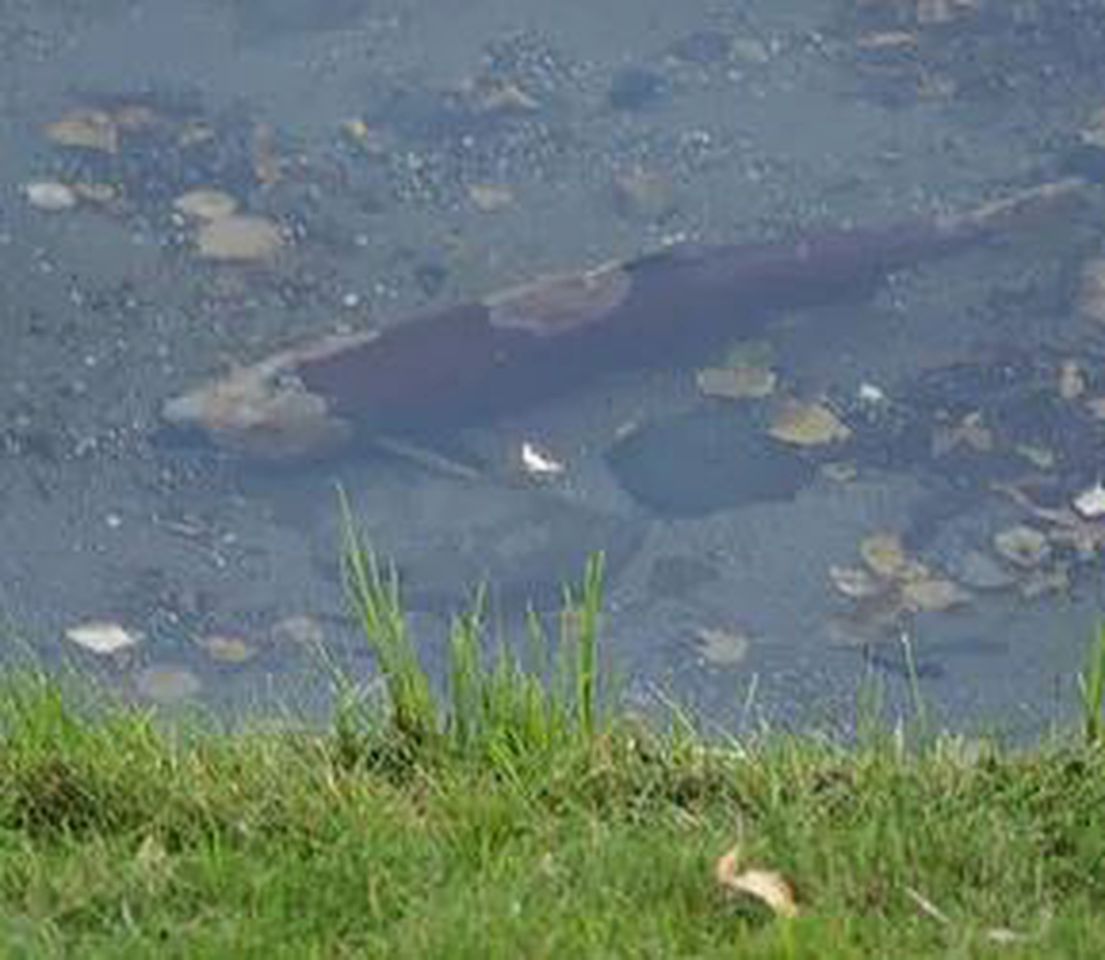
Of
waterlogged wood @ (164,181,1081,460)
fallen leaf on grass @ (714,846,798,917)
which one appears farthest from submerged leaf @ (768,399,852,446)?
fallen leaf on grass @ (714,846,798,917)

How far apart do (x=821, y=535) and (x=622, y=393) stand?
0.77m

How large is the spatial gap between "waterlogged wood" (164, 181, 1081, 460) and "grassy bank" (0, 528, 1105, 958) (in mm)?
2942

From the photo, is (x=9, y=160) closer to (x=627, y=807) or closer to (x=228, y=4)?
(x=228, y=4)

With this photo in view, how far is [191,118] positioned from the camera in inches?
311

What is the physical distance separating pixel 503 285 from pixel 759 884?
13.9 feet

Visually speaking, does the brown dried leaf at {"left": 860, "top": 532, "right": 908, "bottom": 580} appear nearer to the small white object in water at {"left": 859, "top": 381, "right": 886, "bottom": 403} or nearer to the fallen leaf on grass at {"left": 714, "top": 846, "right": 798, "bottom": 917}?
the small white object in water at {"left": 859, "top": 381, "right": 886, "bottom": 403}

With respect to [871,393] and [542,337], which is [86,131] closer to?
[542,337]

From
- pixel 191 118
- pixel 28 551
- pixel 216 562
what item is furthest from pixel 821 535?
pixel 191 118

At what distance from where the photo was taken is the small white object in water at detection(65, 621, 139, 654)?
19.9 feet

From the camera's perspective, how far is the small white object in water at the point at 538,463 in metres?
6.65

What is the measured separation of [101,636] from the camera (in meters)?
6.09

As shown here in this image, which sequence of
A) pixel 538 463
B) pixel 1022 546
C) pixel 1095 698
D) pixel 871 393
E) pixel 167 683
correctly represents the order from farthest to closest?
pixel 871 393 → pixel 538 463 → pixel 1022 546 → pixel 167 683 → pixel 1095 698

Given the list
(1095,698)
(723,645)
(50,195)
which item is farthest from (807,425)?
(1095,698)

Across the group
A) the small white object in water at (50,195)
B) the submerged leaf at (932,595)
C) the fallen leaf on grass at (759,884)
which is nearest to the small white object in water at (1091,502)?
the submerged leaf at (932,595)
